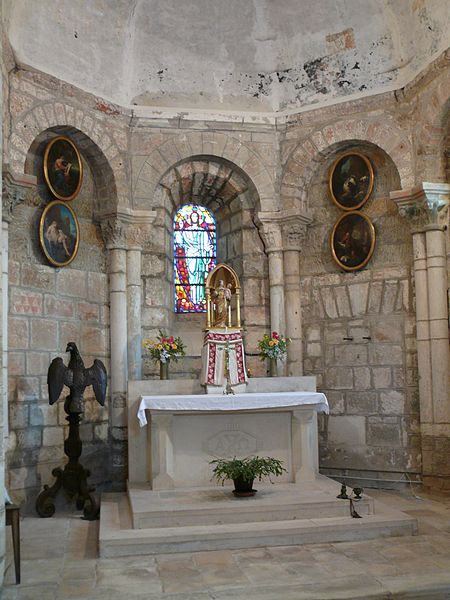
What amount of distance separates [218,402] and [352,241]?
3708mm

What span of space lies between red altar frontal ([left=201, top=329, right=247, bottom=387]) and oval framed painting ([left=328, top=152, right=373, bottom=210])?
3.06 m

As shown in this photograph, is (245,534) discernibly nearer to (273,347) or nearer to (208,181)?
(273,347)

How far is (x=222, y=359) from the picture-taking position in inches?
382

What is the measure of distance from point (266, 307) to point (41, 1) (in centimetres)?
557

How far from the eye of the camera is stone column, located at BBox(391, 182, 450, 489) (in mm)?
9930

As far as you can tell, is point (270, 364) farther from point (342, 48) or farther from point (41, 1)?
point (41, 1)

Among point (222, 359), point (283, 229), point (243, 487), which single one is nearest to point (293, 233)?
point (283, 229)

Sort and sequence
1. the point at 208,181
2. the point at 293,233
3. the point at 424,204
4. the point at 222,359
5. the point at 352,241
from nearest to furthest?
the point at 222,359 < the point at 424,204 < the point at 352,241 < the point at 293,233 < the point at 208,181

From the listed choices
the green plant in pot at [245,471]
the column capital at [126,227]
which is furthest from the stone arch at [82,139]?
the green plant in pot at [245,471]

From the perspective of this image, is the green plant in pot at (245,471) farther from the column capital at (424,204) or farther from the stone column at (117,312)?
the column capital at (424,204)

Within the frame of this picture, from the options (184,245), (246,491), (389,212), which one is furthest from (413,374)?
(184,245)

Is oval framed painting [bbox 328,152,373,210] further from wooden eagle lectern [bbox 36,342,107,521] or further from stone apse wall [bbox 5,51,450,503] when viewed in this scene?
wooden eagle lectern [bbox 36,342,107,521]

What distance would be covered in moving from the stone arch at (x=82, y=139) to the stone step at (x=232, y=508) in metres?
4.60

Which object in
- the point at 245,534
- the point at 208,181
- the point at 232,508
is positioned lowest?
the point at 245,534
